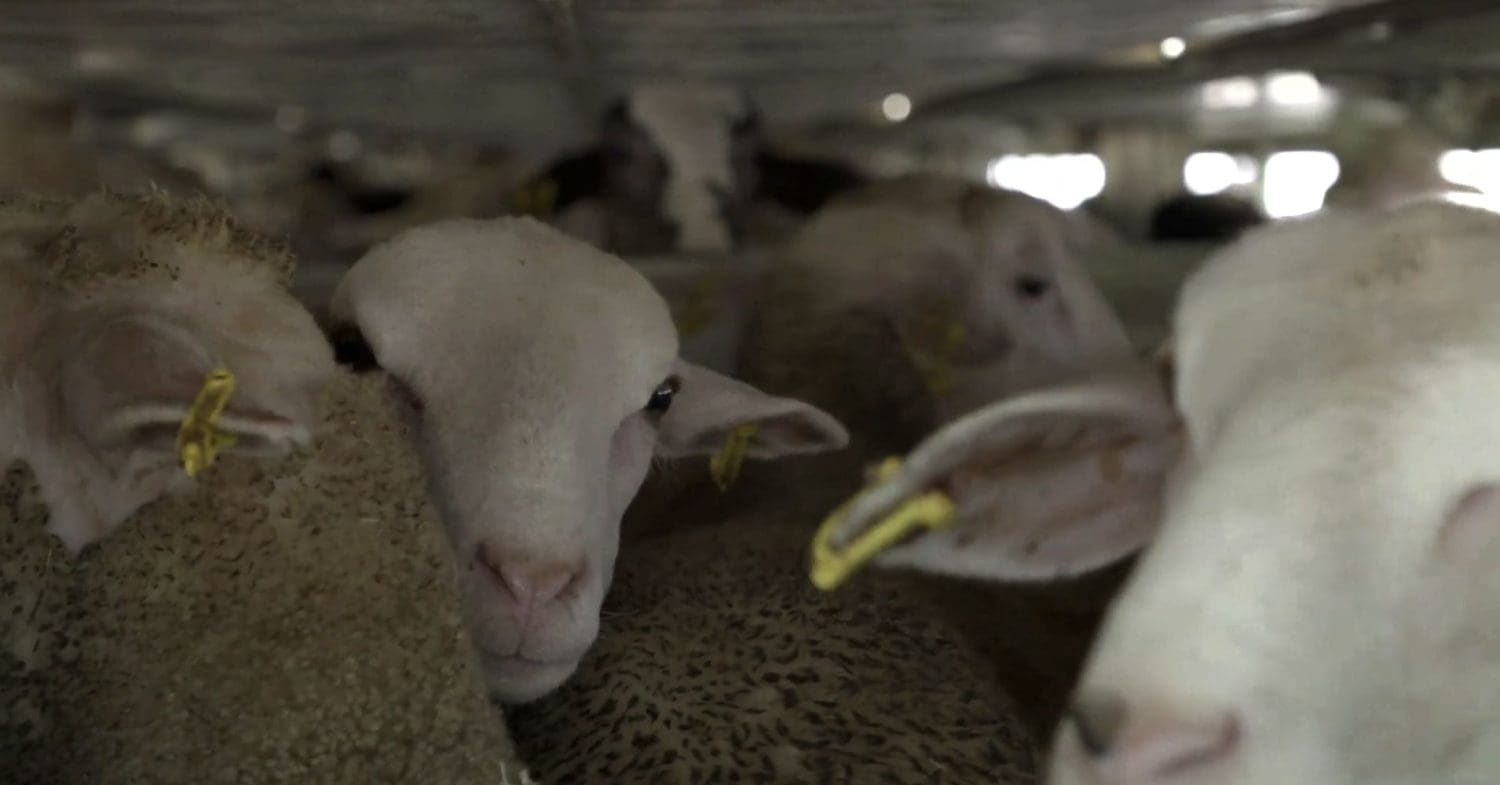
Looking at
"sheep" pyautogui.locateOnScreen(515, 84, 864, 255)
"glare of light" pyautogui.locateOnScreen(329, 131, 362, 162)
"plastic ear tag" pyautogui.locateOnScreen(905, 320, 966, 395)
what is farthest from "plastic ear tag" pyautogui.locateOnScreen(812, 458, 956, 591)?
"glare of light" pyautogui.locateOnScreen(329, 131, 362, 162)

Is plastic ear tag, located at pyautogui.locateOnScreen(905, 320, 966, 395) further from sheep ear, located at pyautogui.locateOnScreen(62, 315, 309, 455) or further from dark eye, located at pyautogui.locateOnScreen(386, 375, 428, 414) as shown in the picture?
sheep ear, located at pyautogui.locateOnScreen(62, 315, 309, 455)

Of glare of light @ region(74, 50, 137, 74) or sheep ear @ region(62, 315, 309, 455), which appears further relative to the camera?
glare of light @ region(74, 50, 137, 74)

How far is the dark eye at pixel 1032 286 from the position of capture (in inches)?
114

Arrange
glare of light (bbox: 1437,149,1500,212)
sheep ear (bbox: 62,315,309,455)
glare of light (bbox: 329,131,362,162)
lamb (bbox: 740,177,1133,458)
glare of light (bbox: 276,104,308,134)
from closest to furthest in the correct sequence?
sheep ear (bbox: 62,315,309,455) → lamb (bbox: 740,177,1133,458) → glare of light (bbox: 1437,149,1500,212) → glare of light (bbox: 276,104,308,134) → glare of light (bbox: 329,131,362,162)

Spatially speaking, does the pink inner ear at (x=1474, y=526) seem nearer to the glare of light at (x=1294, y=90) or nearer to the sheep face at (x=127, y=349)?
the sheep face at (x=127, y=349)

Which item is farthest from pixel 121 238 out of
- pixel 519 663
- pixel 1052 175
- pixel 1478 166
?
pixel 1052 175

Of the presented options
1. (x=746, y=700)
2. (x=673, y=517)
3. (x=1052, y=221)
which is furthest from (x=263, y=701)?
(x=1052, y=221)

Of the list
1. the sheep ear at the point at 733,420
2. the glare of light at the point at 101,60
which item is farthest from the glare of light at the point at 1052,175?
the sheep ear at the point at 733,420

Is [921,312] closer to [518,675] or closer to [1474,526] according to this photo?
[518,675]

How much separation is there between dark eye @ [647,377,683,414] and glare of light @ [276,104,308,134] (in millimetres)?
3644

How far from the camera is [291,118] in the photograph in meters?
5.41

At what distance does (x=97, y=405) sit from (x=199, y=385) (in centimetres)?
8

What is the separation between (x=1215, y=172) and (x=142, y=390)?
5668mm

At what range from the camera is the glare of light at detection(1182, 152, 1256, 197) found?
582 cm
